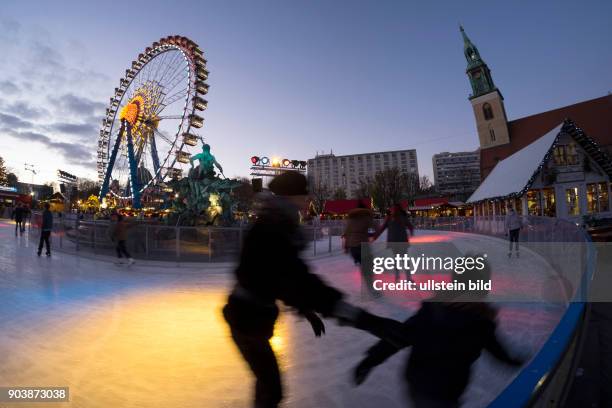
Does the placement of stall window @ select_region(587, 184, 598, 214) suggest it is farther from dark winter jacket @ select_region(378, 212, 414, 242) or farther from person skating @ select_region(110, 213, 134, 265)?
person skating @ select_region(110, 213, 134, 265)

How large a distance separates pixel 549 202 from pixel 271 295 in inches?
733

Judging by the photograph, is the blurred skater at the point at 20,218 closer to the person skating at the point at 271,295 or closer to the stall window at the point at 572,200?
the person skating at the point at 271,295

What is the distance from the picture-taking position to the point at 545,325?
354 cm

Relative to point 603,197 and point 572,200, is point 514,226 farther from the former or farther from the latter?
point 603,197

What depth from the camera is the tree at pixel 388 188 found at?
48312mm

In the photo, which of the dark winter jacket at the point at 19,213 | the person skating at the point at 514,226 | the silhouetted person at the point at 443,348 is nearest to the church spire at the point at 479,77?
the person skating at the point at 514,226

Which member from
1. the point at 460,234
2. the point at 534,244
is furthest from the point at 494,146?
the point at 534,244

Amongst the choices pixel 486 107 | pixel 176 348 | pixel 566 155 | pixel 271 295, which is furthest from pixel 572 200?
pixel 486 107

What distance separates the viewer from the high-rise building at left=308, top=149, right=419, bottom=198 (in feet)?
426

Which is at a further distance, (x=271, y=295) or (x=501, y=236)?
(x=501, y=236)

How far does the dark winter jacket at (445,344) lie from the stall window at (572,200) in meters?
17.6

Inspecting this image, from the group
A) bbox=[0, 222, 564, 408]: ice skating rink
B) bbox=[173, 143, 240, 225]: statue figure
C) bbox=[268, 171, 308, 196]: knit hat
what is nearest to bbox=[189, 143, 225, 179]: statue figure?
bbox=[173, 143, 240, 225]: statue figure

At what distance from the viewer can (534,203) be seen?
16.2m

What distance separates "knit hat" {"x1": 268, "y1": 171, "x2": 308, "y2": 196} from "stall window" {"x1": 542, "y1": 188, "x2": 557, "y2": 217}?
59.0ft
